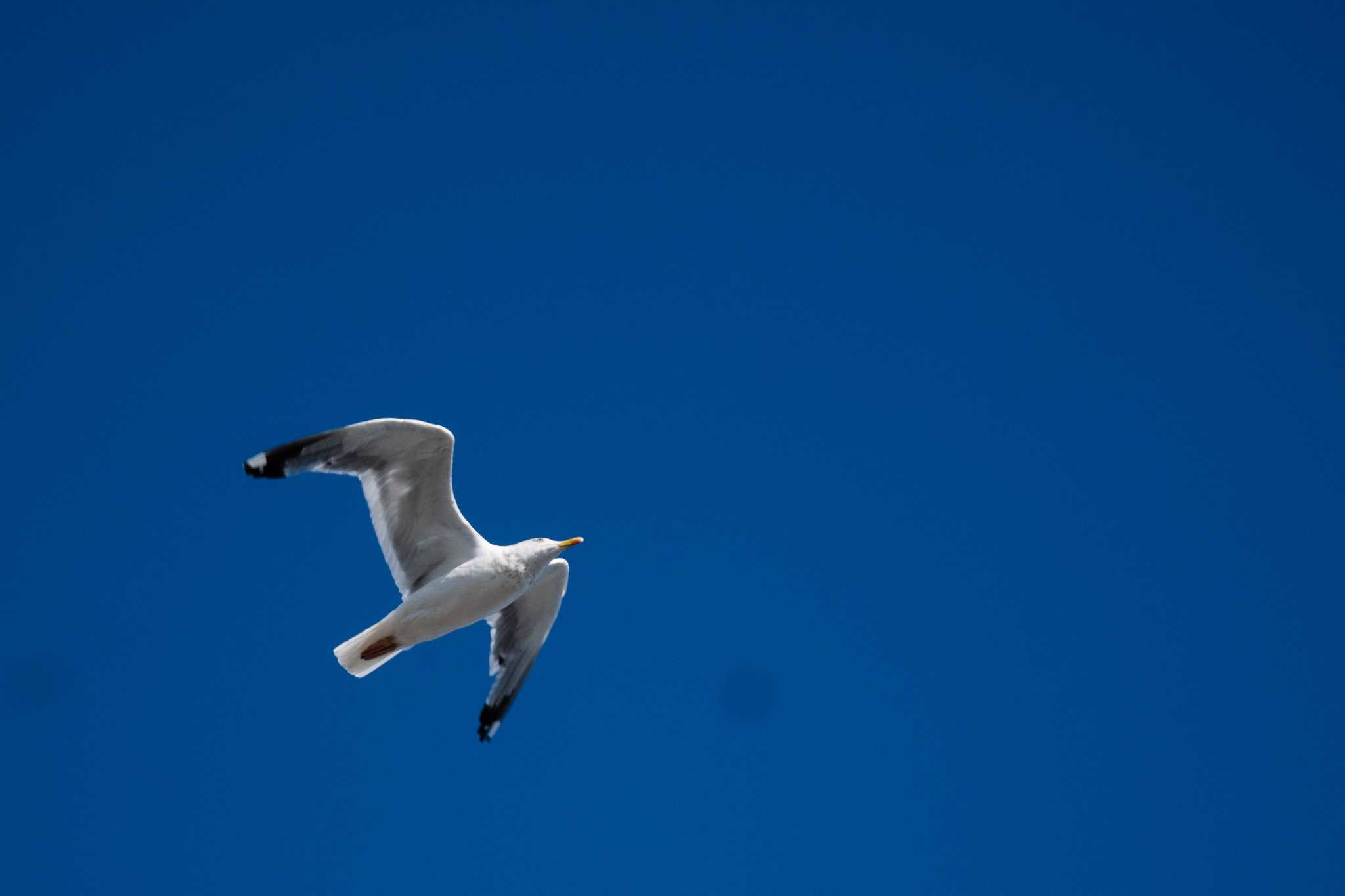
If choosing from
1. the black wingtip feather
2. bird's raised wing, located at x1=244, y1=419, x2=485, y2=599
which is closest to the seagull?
bird's raised wing, located at x1=244, y1=419, x2=485, y2=599

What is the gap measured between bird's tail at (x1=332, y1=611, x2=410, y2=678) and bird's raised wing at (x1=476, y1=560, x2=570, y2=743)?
4.00ft

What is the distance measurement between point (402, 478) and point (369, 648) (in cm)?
127

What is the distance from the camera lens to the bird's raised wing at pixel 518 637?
10609 millimetres

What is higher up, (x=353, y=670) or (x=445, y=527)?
(x=445, y=527)

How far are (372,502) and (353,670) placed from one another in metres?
1.25

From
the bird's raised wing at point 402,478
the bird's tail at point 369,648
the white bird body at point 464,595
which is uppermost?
the bird's raised wing at point 402,478

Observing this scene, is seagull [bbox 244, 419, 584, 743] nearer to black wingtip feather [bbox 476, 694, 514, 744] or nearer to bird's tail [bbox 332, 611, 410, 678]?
→ bird's tail [bbox 332, 611, 410, 678]

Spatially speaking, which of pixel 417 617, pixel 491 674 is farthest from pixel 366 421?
pixel 491 674

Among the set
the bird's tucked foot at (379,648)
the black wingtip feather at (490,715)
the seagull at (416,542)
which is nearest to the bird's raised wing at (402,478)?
the seagull at (416,542)

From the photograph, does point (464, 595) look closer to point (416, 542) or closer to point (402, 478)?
point (416, 542)

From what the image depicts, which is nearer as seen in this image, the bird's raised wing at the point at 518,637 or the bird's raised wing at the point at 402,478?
the bird's raised wing at the point at 402,478

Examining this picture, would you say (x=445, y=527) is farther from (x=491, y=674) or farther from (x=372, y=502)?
(x=491, y=674)

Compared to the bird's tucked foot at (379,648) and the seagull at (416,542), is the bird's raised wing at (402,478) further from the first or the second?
the bird's tucked foot at (379,648)

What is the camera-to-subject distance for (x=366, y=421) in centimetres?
948
